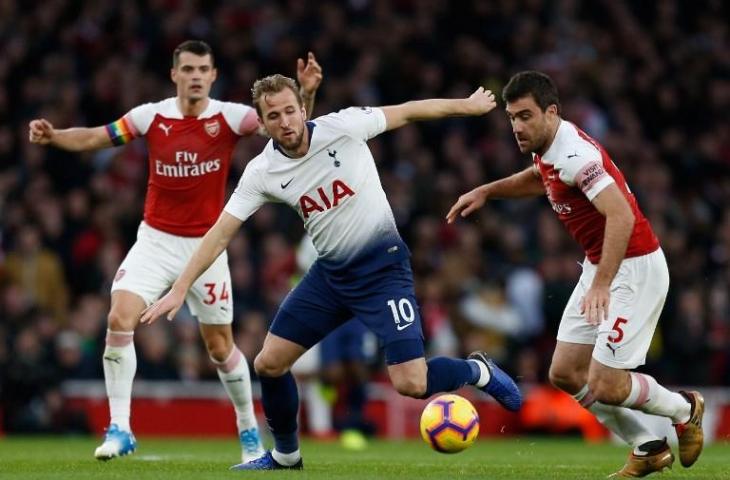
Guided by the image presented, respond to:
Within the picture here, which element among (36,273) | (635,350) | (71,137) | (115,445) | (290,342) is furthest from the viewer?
(36,273)

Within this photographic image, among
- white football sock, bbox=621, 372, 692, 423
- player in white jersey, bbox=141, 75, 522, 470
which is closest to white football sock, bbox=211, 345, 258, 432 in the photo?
player in white jersey, bbox=141, 75, 522, 470

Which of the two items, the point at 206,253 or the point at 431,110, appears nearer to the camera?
the point at 206,253

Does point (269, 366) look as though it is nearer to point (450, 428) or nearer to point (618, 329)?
point (450, 428)

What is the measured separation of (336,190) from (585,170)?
1523 millimetres

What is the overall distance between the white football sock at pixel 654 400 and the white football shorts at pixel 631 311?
12 cm

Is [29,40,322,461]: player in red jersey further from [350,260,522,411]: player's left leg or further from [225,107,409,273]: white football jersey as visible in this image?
[350,260,522,411]: player's left leg

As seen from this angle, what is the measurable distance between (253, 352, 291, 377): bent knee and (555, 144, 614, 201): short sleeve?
6.83ft

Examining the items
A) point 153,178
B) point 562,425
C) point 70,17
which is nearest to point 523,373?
point 562,425

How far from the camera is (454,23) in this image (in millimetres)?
20938

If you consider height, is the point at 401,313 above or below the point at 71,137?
below

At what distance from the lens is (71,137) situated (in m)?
10.2

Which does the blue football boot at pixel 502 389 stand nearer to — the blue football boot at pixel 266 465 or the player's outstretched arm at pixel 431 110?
the blue football boot at pixel 266 465

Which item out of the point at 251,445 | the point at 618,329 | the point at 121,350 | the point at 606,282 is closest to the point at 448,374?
the point at 618,329

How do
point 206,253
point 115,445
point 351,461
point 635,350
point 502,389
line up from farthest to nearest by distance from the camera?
1. point 351,461
2. point 115,445
3. point 502,389
4. point 635,350
5. point 206,253
